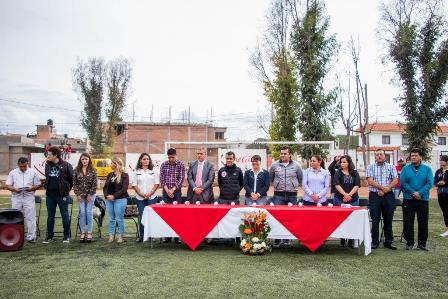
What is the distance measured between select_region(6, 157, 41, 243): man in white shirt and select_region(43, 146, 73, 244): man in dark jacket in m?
0.31

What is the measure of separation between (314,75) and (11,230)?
17956 mm

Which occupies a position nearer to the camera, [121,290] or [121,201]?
[121,290]

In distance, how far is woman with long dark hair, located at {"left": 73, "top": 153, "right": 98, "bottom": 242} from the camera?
795 centimetres

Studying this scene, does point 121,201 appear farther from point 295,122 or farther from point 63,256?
point 295,122

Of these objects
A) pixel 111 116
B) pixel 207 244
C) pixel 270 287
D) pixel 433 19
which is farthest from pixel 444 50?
pixel 111 116

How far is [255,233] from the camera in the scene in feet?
22.7

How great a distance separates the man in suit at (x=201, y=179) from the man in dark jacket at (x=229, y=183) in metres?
0.23

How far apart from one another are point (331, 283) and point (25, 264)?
4.27 m

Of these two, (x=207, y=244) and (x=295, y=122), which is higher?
(x=295, y=122)

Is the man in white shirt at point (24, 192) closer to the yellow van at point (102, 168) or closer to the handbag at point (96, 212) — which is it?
the handbag at point (96, 212)

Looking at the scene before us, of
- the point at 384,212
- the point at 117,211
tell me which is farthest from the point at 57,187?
the point at 384,212

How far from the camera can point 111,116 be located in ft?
122

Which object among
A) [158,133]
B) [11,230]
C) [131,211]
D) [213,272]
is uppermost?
[158,133]

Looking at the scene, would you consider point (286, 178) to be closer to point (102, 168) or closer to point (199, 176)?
point (199, 176)
